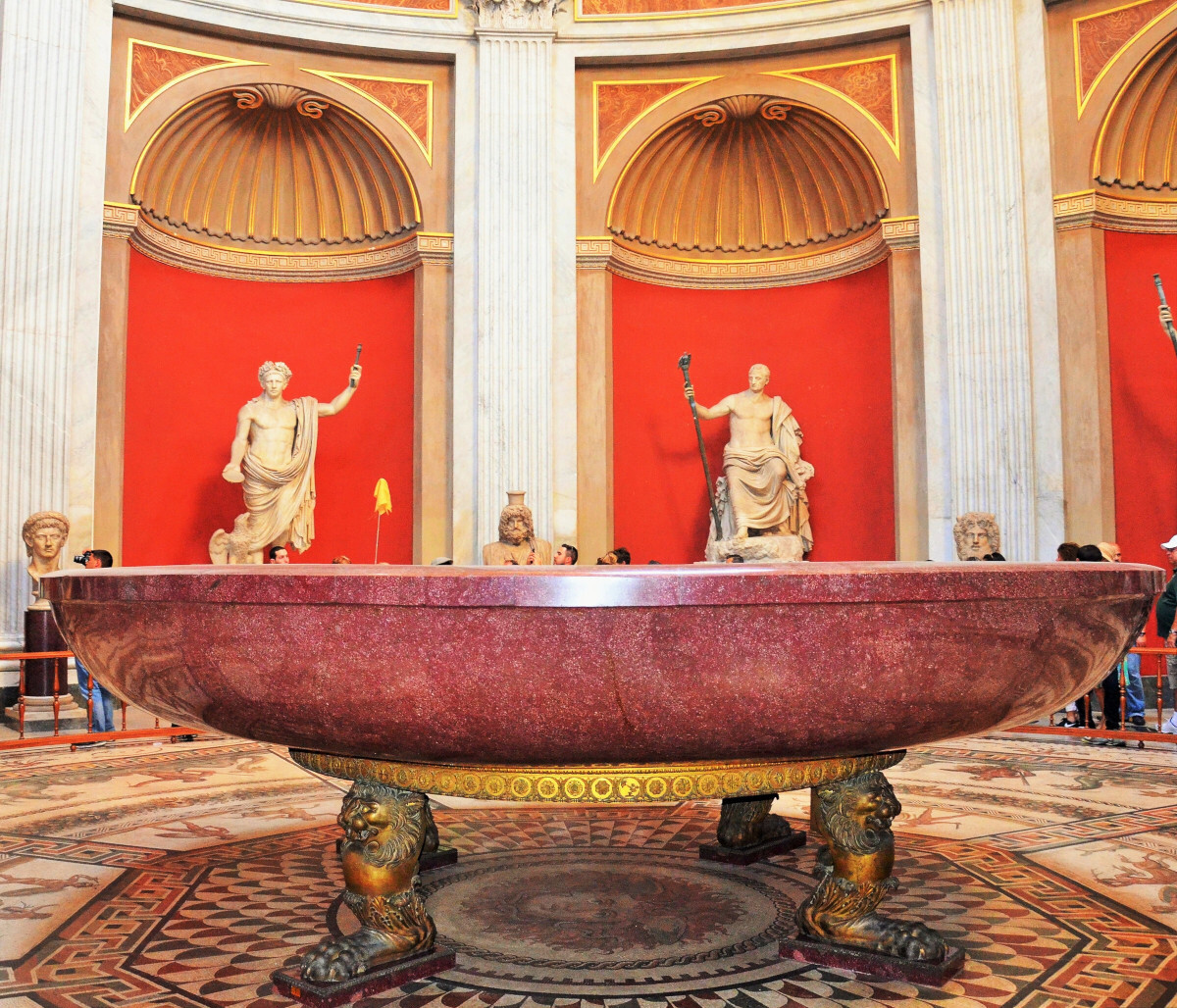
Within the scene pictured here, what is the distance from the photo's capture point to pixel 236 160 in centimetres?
939

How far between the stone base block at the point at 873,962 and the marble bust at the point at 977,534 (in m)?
5.87

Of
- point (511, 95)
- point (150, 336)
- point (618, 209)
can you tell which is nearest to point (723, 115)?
point (618, 209)

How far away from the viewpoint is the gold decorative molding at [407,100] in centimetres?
911

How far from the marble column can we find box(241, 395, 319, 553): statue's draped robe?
1229 mm

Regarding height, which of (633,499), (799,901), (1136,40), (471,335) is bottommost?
(799,901)

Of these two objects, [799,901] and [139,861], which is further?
[139,861]

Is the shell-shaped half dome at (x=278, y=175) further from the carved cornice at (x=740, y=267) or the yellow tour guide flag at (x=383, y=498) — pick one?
the yellow tour guide flag at (x=383, y=498)

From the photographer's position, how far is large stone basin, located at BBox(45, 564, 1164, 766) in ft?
4.68

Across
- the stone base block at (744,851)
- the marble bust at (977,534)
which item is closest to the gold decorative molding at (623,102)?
the marble bust at (977,534)

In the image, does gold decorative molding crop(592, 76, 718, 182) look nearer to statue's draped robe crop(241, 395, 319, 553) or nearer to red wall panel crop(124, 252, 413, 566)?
red wall panel crop(124, 252, 413, 566)

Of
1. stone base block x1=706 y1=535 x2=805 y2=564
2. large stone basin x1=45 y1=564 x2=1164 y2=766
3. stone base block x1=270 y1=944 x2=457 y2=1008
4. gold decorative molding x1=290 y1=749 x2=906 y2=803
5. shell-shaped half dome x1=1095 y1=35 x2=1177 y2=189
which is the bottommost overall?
stone base block x1=270 y1=944 x2=457 y2=1008

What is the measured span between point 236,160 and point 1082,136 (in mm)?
6852

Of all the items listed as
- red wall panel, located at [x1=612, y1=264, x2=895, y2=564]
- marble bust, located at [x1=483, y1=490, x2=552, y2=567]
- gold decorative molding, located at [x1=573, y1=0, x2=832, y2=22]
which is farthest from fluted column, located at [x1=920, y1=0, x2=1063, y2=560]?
marble bust, located at [x1=483, y1=490, x2=552, y2=567]

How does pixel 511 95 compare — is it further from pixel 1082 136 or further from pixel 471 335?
pixel 1082 136
